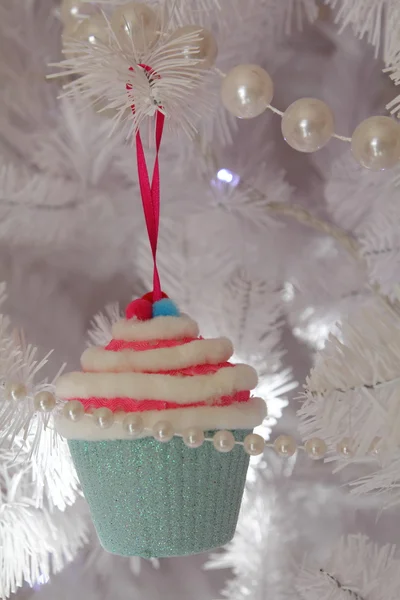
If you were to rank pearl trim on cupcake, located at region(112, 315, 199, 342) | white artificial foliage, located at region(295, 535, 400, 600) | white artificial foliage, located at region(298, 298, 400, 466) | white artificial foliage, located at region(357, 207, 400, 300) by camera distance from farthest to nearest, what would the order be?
1. white artificial foliage, located at region(357, 207, 400, 300)
2. white artificial foliage, located at region(295, 535, 400, 600)
3. pearl trim on cupcake, located at region(112, 315, 199, 342)
4. white artificial foliage, located at region(298, 298, 400, 466)

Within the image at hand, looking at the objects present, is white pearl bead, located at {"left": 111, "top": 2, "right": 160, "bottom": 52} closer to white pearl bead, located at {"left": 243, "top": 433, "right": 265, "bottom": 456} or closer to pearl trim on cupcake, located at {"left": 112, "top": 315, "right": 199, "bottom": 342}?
pearl trim on cupcake, located at {"left": 112, "top": 315, "right": 199, "bottom": 342}

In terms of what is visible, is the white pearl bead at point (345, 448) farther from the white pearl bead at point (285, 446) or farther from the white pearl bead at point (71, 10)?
the white pearl bead at point (71, 10)

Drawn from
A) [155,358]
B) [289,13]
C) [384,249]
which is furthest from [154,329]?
[289,13]

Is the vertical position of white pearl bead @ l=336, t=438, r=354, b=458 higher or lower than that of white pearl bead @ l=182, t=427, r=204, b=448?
lower

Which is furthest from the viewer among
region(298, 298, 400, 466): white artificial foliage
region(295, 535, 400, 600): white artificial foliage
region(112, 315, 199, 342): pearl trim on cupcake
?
region(295, 535, 400, 600): white artificial foliage

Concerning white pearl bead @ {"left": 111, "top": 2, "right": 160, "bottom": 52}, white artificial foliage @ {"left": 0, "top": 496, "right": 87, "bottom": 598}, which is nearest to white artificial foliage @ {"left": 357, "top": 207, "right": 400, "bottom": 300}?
white pearl bead @ {"left": 111, "top": 2, "right": 160, "bottom": 52}

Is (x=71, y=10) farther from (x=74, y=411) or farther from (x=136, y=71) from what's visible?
(x=74, y=411)

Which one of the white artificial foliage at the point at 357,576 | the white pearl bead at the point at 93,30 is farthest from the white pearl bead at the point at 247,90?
the white artificial foliage at the point at 357,576
